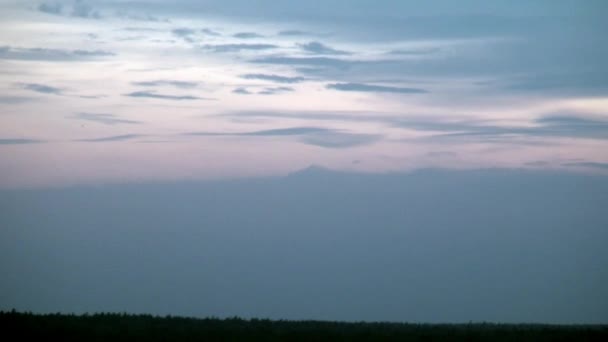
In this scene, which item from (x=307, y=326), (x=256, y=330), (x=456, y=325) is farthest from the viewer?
(x=456, y=325)

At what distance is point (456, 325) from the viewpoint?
34.1 metres

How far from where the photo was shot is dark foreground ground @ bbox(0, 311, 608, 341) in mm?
28030

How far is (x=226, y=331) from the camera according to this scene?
28891mm

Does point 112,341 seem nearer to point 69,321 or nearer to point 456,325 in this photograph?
point 69,321

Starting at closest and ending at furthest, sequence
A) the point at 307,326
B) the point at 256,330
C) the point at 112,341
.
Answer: the point at 112,341
the point at 256,330
the point at 307,326

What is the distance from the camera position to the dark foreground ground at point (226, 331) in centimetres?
2803

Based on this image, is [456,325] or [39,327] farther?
[456,325]

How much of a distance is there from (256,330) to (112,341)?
4.71m

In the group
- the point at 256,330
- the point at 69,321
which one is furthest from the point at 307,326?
the point at 69,321

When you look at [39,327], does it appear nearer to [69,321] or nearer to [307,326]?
[69,321]

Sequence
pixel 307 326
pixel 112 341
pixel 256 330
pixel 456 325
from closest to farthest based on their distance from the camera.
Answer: pixel 112 341 < pixel 256 330 < pixel 307 326 < pixel 456 325

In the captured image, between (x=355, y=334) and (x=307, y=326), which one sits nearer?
(x=355, y=334)

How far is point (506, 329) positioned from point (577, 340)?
313cm

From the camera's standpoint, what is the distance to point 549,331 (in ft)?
99.8
